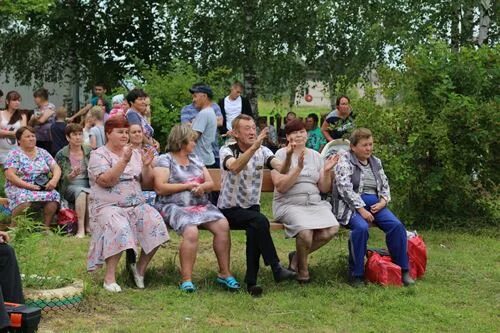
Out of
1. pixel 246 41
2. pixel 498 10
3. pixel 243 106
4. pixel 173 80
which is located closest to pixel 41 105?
pixel 173 80

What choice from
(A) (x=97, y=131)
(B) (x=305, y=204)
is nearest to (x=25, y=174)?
(A) (x=97, y=131)

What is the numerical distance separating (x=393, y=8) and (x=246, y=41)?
9.73 feet

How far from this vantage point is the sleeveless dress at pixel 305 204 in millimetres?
6590

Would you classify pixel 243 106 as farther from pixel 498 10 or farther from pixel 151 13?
pixel 151 13

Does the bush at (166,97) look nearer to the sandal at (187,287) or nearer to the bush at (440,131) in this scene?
the bush at (440,131)

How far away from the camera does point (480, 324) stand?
5.47m

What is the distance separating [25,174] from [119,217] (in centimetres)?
287

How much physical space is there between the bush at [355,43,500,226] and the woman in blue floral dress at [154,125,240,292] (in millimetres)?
3051

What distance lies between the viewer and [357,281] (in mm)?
6543

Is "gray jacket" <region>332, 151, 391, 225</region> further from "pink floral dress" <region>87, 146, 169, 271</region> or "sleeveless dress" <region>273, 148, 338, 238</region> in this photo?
"pink floral dress" <region>87, 146, 169, 271</region>

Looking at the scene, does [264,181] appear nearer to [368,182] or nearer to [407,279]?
[368,182]

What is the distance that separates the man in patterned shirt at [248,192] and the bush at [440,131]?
2694 millimetres

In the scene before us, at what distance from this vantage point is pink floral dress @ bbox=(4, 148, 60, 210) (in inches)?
337

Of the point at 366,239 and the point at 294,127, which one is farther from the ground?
the point at 294,127
